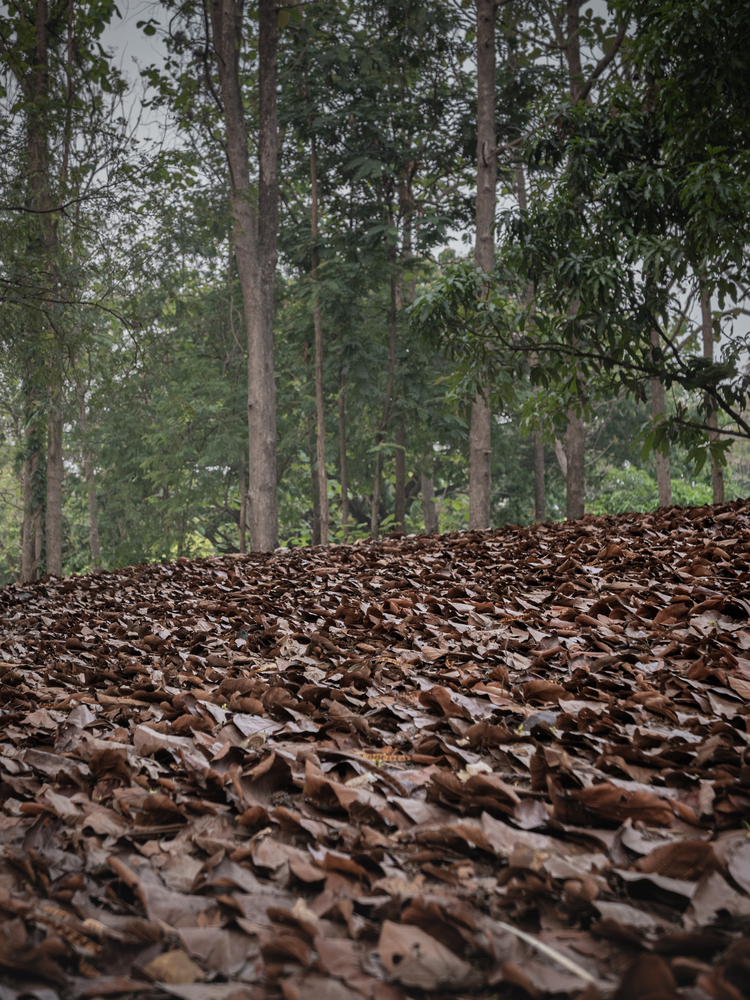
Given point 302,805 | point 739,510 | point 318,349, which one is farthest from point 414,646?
point 318,349

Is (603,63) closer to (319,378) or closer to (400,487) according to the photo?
(319,378)

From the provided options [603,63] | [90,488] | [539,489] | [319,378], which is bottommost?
[539,489]

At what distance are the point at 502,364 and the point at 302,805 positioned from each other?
21.0 ft

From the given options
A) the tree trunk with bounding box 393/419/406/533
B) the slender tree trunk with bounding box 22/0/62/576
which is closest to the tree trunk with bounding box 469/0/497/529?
the tree trunk with bounding box 393/419/406/533

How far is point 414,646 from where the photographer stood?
279 centimetres

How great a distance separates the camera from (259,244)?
9219 millimetres

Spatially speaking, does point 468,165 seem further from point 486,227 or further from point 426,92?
point 486,227

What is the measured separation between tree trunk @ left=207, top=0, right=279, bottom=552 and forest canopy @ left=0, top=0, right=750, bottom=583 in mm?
37

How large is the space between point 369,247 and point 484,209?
3714 millimetres

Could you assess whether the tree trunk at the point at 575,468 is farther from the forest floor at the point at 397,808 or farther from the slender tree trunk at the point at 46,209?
the forest floor at the point at 397,808

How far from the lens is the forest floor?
1.09 metres

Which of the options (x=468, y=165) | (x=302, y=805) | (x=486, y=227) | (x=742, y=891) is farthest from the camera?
(x=468, y=165)

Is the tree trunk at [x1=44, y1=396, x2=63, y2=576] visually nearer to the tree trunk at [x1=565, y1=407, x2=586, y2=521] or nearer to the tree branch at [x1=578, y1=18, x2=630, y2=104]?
the tree trunk at [x1=565, y1=407, x2=586, y2=521]

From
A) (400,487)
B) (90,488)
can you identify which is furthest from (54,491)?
(90,488)
